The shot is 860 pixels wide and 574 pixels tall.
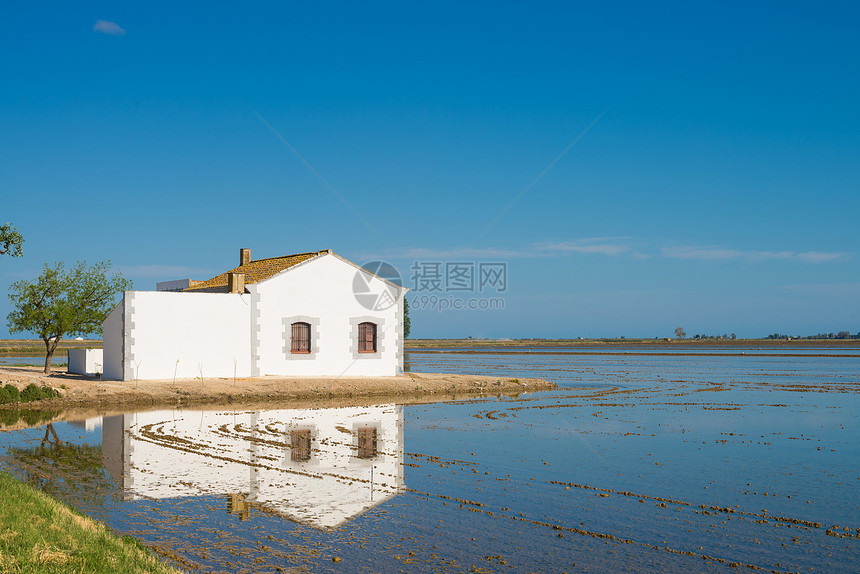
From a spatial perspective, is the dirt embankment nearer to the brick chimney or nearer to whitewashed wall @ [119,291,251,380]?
whitewashed wall @ [119,291,251,380]

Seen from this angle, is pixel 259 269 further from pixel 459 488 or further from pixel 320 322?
pixel 459 488

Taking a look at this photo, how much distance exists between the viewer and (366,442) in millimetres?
17609

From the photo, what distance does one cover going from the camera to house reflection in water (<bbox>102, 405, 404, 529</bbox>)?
11.4 metres

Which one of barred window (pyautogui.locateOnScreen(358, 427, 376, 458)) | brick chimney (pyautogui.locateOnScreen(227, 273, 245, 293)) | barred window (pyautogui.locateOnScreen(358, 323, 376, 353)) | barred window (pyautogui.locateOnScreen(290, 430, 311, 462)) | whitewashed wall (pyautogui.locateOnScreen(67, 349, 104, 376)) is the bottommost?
barred window (pyautogui.locateOnScreen(358, 427, 376, 458))

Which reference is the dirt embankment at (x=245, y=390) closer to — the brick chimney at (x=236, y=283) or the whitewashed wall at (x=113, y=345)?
the whitewashed wall at (x=113, y=345)

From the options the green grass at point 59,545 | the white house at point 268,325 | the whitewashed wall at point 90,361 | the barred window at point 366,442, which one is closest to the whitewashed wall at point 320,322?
the white house at point 268,325

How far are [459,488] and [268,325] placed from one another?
824 inches

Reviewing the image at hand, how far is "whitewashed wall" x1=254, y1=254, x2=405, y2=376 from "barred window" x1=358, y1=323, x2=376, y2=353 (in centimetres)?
29

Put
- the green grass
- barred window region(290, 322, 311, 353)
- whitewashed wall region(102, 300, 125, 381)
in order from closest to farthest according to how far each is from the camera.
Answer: the green grass → whitewashed wall region(102, 300, 125, 381) → barred window region(290, 322, 311, 353)

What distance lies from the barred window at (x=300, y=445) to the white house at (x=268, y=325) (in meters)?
12.6

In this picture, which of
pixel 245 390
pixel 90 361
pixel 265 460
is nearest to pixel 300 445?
pixel 265 460

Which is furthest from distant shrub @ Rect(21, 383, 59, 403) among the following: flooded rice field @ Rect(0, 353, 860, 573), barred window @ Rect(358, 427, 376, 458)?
barred window @ Rect(358, 427, 376, 458)

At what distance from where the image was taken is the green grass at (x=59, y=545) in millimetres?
6941

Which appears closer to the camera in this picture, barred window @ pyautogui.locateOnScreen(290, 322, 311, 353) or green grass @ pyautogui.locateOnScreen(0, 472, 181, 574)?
green grass @ pyautogui.locateOnScreen(0, 472, 181, 574)
